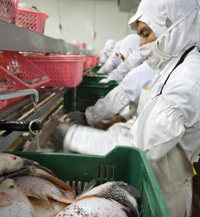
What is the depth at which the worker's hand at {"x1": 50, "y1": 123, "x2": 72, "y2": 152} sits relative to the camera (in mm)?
1463

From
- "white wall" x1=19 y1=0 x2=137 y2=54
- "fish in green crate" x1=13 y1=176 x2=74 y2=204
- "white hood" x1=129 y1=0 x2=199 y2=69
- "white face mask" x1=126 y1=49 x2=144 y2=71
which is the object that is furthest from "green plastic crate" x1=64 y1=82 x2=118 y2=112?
"white wall" x1=19 y1=0 x2=137 y2=54

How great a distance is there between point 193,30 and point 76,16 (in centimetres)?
717

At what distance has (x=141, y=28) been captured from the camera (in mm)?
1248

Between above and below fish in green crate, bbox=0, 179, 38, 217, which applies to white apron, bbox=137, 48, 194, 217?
below

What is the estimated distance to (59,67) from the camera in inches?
55.2

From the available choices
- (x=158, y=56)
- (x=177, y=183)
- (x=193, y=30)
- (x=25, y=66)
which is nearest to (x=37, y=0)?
(x=25, y=66)

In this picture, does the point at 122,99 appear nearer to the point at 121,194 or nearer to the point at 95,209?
the point at 121,194

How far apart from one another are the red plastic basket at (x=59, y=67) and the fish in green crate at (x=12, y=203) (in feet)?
3.25

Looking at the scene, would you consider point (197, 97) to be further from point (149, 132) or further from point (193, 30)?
point (193, 30)

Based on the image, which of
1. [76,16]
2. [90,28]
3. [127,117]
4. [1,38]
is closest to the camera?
[1,38]

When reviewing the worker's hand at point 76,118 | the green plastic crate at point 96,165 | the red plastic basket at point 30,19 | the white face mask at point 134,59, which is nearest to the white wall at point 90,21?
the white face mask at point 134,59

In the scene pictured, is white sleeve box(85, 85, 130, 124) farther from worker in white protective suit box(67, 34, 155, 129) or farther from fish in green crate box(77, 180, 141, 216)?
fish in green crate box(77, 180, 141, 216)

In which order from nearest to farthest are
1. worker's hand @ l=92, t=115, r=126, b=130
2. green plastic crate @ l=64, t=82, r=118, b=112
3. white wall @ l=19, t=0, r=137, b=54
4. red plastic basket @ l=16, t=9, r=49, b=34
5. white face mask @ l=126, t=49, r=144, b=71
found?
1. red plastic basket @ l=16, t=9, r=49, b=34
2. worker's hand @ l=92, t=115, r=126, b=130
3. green plastic crate @ l=64, t=82, r=118, b=112
4. white face mask @ l=126, t=49, r=144, b=71
5. white wall @ l=19, t=0, r=137, b=54

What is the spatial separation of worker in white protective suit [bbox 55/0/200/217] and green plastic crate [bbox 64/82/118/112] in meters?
1.10
